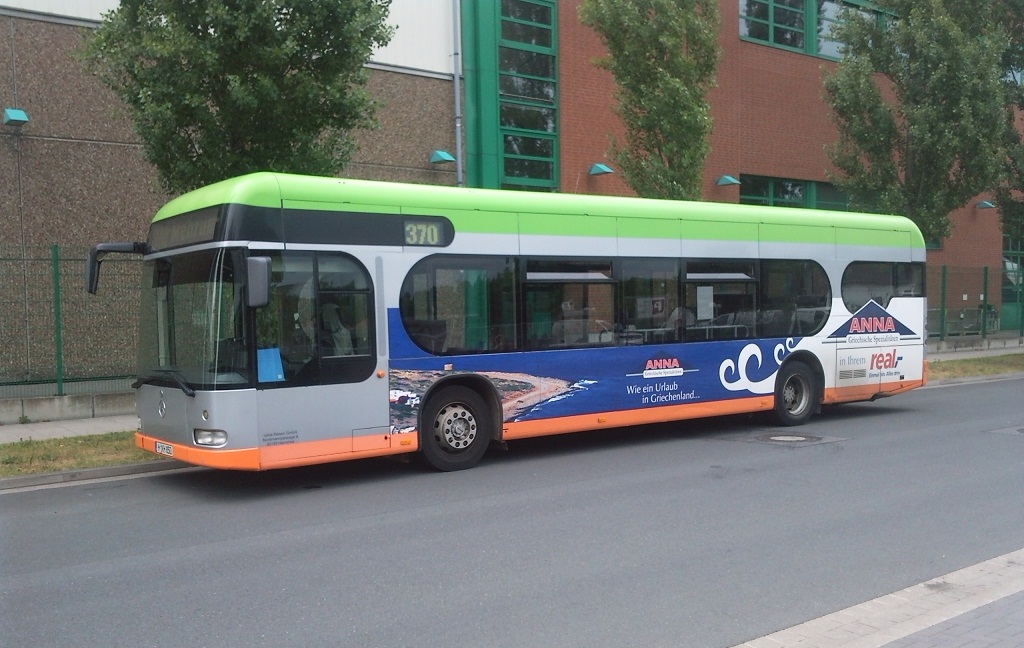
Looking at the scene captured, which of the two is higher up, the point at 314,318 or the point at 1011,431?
the point at 314,318

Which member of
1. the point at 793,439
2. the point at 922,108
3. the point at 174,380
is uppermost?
the point at 922,108

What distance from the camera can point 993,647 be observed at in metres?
4.66

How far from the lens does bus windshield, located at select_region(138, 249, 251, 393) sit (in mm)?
8641

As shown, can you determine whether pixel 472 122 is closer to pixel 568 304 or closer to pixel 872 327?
pixel 872 327

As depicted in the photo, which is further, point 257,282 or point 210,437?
point 210,437

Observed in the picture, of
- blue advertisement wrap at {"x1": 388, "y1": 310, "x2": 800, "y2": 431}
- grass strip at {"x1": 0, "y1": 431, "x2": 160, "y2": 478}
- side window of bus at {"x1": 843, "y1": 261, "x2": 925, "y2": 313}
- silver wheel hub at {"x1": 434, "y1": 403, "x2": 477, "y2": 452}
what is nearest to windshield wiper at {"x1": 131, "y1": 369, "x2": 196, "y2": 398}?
grass strip at {"x1": 0, "y1": 431, "x2": 160, "y2": 478}

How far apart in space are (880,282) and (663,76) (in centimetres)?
632

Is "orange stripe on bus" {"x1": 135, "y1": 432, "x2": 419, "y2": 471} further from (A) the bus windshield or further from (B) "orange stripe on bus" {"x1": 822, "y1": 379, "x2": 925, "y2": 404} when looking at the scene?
(B) "orange stripe on bus" {"x1": 822, "y1": 379, "x2": 925, "y2": 404}

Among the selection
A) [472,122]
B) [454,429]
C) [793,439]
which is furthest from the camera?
[472,122]

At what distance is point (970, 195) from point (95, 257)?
2155 centimetres

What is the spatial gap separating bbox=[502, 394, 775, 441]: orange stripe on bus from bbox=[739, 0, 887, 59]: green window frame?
16.5m

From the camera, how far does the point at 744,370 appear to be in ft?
42.1

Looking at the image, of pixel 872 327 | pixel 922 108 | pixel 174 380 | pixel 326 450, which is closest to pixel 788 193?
pixel 922 108

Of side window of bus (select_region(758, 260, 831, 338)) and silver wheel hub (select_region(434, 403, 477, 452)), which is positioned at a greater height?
side window of bus (select_region(758, 260, 831, 338))
